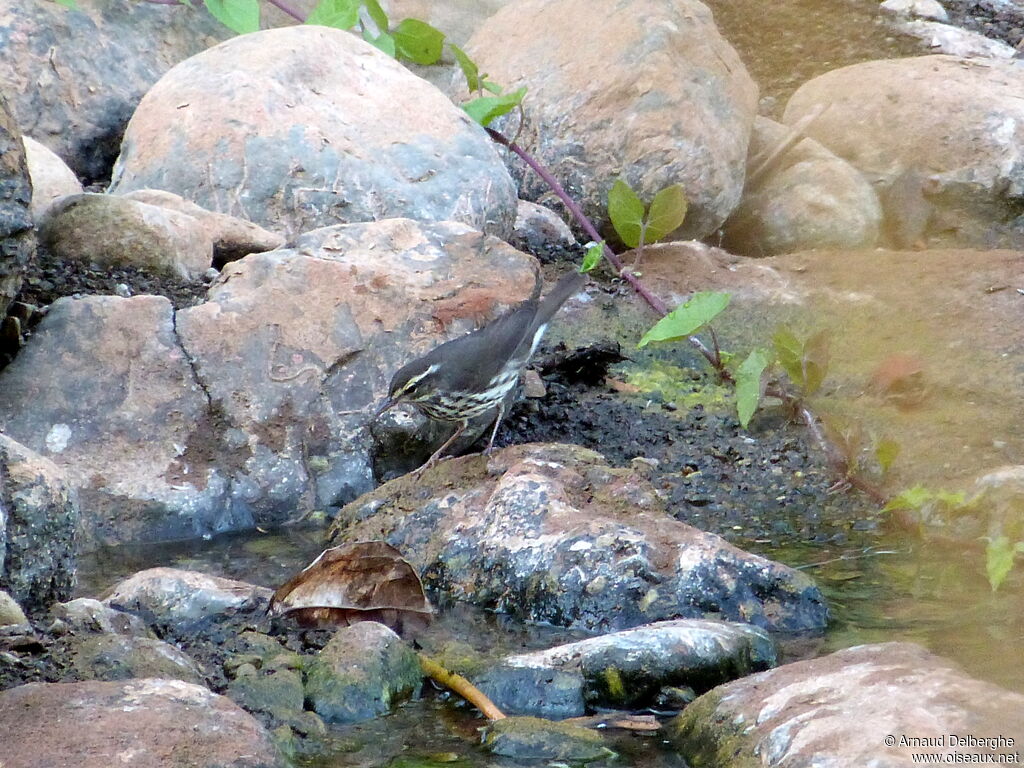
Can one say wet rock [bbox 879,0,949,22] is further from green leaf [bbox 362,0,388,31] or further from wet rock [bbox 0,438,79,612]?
wet rock [bbox 0,438,79,612]

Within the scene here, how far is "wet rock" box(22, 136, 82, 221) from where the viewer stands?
24.7 feet

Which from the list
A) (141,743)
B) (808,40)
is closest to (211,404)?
(141,743)

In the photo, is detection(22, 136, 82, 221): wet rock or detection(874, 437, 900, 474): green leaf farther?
detection(22, 136, 82, 221): wet rock

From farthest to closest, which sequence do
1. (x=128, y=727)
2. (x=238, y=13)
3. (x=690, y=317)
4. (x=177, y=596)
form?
(x=238, y=13) → (x=690, y=317) → (x=177, y=596) → (x=128, y=727)

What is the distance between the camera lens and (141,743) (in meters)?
3.20

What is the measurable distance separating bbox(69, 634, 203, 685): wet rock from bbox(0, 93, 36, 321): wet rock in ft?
7.06

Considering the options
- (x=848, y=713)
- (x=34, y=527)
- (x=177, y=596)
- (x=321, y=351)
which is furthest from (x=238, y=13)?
(x=848, y=713)

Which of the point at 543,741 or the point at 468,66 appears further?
the point at 468,66

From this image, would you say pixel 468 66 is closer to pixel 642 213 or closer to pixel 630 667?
pixel 642 213

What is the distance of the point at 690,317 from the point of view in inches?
263

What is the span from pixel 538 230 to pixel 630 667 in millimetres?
5373

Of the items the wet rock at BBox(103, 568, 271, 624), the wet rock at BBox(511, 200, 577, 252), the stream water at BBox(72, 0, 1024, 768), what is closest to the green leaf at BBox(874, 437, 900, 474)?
the stream water at BBox(72, 0, 1024, 768)

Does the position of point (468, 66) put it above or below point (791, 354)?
above

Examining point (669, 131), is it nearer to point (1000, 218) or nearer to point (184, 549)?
point (1000, 218)
